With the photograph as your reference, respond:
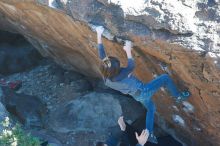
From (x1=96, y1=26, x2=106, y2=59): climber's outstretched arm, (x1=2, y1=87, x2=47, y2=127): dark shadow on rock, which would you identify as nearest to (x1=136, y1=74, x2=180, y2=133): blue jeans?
(x1=96, y1=26, x2=106, y2=59): climber's outstretched arm

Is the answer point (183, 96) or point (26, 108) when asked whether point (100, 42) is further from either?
point (26, 108)

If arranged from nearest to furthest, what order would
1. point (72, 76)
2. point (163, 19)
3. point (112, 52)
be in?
point (163, 19), point (112, 52), point (72, 76)

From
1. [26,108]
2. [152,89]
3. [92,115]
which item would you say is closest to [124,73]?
[152,89]

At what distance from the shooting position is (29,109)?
8227 mm

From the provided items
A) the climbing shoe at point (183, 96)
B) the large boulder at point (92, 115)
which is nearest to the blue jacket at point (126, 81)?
the climbing shoe at point (183, 96)

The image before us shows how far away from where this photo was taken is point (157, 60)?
5.77 metres

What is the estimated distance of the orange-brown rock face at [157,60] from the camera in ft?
17.8

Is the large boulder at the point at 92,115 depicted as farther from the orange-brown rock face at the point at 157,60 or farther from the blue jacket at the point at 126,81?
the blue jacket at the point at 126,81

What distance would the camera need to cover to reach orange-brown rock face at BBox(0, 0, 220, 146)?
541cm

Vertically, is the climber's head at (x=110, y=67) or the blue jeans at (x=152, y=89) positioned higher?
the climber's head at (x=110, y=67)

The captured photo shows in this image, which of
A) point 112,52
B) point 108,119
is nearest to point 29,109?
point 108,119

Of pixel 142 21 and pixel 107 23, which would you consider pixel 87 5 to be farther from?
pixel 142 21

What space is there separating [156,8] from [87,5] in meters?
0.88

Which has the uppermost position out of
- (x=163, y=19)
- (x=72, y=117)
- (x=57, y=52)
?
(x=163, y=19)
